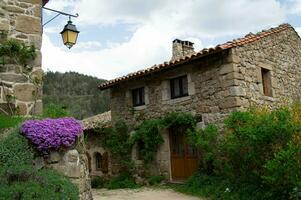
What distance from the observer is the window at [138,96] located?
499 inches

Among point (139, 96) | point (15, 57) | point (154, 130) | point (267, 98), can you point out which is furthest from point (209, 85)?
point (15, 57)

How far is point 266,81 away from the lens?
37.1 feet

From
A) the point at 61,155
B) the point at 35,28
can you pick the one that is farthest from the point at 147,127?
the point at 61,155

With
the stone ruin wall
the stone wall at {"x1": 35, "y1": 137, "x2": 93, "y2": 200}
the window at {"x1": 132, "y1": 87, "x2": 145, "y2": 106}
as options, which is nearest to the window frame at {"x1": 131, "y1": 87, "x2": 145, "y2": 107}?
the window at {"x1": 132, "y1": 87, "x2": 145, "y2": 106}

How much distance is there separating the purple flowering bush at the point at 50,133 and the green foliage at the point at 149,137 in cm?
619

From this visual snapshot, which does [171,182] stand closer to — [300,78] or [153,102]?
[153,102]

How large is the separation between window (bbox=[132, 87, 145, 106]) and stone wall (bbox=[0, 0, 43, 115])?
20.1 ft

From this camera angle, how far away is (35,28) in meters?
6.93

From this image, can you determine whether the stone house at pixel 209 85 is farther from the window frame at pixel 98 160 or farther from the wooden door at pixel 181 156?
the window frame at pixel 98 160

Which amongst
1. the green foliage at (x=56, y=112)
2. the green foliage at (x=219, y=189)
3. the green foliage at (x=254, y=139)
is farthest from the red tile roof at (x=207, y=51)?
the green foliage at (x=56, y=112)

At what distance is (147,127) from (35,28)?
5.63 metres

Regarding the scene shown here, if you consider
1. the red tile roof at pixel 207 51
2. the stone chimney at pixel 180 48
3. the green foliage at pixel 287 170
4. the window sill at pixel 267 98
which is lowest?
the green foliage at pixel 287 170

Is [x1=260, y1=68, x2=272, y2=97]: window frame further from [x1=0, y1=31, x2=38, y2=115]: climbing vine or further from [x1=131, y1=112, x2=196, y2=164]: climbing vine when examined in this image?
[x1=0, y1=31, x2=38, y2=115]: climbing vine

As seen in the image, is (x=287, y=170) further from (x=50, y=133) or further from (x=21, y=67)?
(x=21, y=67)
